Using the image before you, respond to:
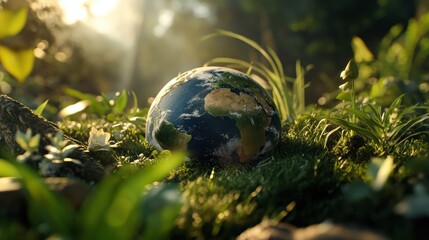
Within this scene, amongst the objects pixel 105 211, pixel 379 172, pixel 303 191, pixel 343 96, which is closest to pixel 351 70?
pixel 343 96

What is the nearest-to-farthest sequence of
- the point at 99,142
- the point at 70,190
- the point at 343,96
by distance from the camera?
the point at 70,190 < the point at 99,142 < the point at 343,96

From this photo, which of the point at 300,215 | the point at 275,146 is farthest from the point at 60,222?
the point at 275,146

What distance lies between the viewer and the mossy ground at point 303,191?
2406mm

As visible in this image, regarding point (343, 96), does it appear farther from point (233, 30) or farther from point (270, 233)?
point (233, 30)

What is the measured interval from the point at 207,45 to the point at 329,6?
475cm

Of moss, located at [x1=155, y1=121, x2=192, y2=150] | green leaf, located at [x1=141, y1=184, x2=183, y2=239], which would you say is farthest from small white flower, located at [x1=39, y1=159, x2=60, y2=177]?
moss, located at [x1=155, y1=121, x2=192, y2=150]

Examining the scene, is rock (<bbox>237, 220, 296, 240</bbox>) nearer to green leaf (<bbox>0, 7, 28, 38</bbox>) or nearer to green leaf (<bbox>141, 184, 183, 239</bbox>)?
green leaf (<bbox>141, 184, 183, 239</bbox>)

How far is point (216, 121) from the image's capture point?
169 inches

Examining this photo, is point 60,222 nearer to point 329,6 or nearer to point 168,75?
point 329,6

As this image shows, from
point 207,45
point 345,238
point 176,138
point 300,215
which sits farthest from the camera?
point 207,45

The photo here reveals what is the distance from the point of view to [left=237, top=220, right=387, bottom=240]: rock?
6.45 feet

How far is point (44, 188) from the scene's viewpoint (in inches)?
87.7

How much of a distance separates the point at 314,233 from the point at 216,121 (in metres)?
2.32

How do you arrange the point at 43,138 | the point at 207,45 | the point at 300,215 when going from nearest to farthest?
the point at 300,215, the point at 43,138, the point at 207,45
